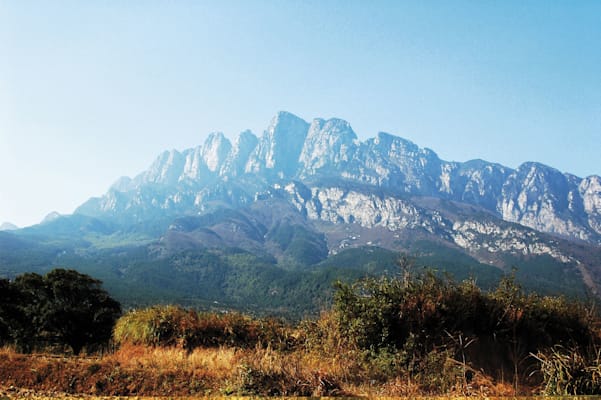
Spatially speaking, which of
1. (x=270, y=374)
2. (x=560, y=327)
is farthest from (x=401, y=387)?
(x=560, y=327)

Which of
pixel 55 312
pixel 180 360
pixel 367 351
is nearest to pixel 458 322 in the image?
pixel 367 351

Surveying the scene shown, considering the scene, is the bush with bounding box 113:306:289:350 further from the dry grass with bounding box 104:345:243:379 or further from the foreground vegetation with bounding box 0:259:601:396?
the dry grass with bounding box 104:345:243:379

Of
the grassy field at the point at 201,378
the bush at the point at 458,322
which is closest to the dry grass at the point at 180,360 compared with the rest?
the grassy field at the point at 201,378

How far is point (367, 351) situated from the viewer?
9164mm

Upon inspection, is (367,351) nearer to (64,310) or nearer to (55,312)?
(64,310)

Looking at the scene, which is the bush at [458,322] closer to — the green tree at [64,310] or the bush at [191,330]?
the bush at [191,330]

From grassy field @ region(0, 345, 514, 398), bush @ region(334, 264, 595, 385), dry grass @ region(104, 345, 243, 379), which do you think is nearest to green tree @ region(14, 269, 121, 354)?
dry grass @ region(104, 345, 243, 379)

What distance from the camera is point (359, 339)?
9531mm

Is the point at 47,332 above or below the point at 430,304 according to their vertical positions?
below

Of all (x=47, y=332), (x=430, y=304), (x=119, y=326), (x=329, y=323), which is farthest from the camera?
(x=47, y=332)

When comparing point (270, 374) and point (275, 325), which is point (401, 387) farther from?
point (275, 325)

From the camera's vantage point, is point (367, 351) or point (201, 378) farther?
point (367, 351)

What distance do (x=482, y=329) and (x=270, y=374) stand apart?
5416 mm

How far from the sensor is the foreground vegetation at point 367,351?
23.1 feet
